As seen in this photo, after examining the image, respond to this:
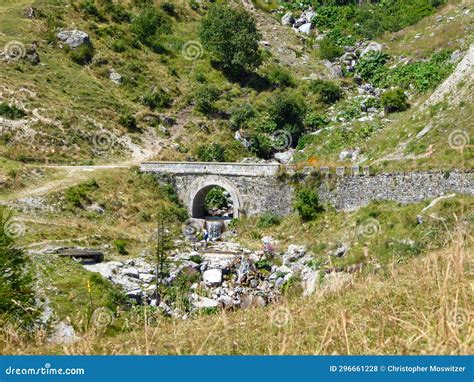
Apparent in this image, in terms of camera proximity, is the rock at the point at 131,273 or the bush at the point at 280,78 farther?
the bush at the point at 280,78

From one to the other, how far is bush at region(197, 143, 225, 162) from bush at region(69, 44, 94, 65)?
15720mm

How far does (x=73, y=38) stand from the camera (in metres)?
51.9

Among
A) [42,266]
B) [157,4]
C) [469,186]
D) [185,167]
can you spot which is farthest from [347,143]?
[157,4]

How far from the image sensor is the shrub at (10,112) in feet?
133

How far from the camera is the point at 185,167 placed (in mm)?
37656

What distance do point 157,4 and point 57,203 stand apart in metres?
40.3

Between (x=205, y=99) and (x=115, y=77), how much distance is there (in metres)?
9.17

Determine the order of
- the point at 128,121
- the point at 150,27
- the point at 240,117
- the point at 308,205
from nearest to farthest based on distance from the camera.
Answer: the point at 308,205, the point at 128,121, the point at 240,117, the point at 150,27

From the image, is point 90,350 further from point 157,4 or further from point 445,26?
point 157,4

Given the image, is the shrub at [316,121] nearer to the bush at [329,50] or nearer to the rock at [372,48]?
the rock at [372,48]

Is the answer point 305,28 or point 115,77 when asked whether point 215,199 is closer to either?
point 115,77

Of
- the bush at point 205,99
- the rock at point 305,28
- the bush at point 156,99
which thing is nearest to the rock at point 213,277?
the bush at point 205,99

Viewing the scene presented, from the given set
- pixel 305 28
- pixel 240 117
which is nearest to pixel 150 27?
pixel 240 117

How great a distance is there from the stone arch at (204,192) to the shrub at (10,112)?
1490 cm
